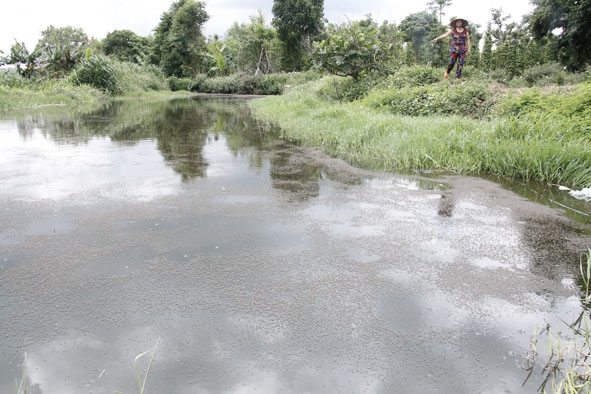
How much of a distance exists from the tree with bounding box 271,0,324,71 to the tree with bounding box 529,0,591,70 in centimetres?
1986

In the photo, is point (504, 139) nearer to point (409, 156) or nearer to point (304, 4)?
point (409, 156)

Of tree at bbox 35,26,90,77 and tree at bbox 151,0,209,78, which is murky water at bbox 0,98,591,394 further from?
tree at bbox 151,0,209,78

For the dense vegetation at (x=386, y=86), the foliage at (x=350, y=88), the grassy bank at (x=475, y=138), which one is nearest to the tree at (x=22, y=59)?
the dense vegetation at (x=386, y=86)

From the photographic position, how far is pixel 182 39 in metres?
41.9

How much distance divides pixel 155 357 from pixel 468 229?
10.4 ft

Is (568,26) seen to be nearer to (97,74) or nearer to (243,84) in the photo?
(243,84)

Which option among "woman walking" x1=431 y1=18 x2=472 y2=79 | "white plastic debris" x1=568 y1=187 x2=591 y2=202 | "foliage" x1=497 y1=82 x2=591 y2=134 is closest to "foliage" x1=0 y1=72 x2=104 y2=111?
"woman walking" x1=431 y1=18 x2=472 y2=79

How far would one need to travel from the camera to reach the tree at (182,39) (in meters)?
41.4

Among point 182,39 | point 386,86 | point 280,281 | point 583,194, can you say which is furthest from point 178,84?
point 280,281

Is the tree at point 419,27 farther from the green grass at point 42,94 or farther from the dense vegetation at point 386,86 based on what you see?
the green grass at point 42,94

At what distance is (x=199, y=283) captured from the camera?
10.4 feet

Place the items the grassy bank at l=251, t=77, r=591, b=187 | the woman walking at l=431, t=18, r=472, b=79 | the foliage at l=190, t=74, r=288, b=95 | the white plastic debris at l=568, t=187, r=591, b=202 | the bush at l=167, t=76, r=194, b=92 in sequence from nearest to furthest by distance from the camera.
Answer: the white plastic debris at l=568, t=187, r=591, b=202, the grassy bank at l=251, t=77, r=591, b=187, the woman walking at l=431, t=18, r=472, b=79, the foliage at l=190, t=74, r=288, b=95, the bush at l=167, t=76, r=194, b=92

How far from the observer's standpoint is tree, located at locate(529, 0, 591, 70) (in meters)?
18.1

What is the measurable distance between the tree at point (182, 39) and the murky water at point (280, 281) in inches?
1508
